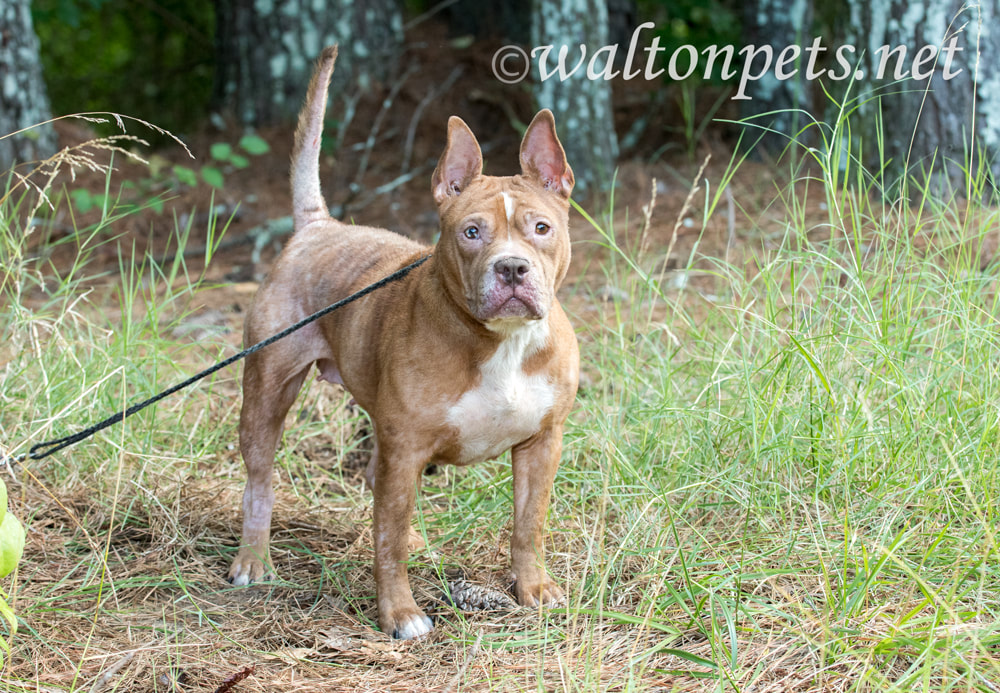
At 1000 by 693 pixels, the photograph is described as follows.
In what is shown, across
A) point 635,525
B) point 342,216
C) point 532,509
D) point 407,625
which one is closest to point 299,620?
point 407,625

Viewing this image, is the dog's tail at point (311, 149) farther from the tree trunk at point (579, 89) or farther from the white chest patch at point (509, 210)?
the tree trunk at point (579, 89)

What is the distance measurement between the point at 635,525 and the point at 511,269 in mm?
905

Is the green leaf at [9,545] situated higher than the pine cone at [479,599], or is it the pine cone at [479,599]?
the green leaf at [9,545]

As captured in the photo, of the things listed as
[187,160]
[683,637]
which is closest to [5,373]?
[683,637]

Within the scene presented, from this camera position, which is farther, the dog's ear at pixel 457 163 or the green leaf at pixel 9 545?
the dog's ear at pixel 457 163

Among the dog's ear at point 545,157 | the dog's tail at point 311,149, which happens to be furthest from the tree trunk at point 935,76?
the dog's tail at point 311,149

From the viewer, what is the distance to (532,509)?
3301 mm

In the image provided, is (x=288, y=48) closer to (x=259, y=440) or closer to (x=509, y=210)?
(x=259, y=440)

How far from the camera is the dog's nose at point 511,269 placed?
278 cm

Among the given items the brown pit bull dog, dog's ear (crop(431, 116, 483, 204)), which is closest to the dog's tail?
the brown pit bull dog

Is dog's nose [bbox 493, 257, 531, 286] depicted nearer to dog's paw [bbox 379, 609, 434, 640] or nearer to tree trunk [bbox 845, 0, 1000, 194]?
dog's paw [bbox 379, 609, 434, 640]

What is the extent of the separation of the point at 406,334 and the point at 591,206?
13.5 ft

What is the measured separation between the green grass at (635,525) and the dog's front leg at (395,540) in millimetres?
92

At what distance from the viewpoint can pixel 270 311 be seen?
373cm
